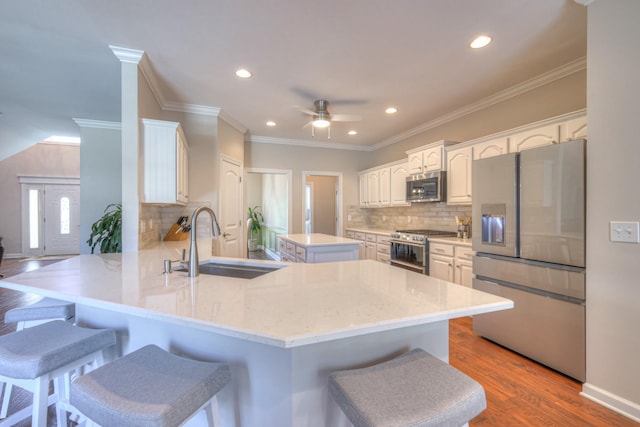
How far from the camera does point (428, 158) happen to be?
4.05 metres

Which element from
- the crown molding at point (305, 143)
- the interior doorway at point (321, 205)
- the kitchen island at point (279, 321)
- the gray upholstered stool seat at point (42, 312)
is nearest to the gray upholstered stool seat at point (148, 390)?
the kitchen island at point (279, 321)

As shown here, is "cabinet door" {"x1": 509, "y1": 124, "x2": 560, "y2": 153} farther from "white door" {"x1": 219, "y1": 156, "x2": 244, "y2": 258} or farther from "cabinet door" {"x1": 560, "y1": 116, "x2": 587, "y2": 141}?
"white door" {"x1": 219, "y1": 156, "x2": 244, "y2": 258}

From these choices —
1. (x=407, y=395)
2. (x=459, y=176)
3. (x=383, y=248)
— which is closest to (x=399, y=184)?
(x=383, y=248)

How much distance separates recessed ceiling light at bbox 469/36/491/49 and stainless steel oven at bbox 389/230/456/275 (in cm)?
216

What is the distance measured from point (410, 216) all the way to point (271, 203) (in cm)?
434

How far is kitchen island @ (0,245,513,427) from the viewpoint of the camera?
891 millimetres

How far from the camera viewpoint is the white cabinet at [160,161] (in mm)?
2674

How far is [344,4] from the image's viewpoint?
190 cm

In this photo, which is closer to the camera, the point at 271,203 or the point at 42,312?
the point at 42,312

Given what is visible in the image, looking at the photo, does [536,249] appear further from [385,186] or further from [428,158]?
[385,186]

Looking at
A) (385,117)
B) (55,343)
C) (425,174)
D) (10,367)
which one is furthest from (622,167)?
(10,367)

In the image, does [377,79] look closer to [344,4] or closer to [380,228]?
[344,4]

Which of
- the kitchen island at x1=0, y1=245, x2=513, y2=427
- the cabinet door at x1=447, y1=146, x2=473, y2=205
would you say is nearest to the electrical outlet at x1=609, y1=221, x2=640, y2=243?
the kitchen island at x1=0, y1=245, x2=513, y2=427

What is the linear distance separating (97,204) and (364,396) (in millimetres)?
5487
